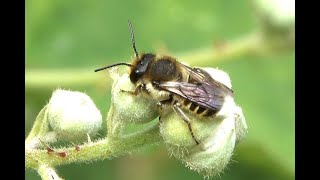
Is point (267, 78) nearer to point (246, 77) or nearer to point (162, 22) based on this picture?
point (246, 77)

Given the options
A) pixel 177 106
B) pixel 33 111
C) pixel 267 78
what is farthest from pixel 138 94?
pixel 267 78

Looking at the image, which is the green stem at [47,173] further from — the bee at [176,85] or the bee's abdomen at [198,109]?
the bee's abdomen at [198,109]

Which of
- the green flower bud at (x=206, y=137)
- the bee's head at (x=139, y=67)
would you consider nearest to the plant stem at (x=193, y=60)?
the bee's head at (x=139, y=67)

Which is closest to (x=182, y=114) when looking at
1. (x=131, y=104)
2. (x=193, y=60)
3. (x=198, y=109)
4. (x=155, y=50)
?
(x=198, y=109)

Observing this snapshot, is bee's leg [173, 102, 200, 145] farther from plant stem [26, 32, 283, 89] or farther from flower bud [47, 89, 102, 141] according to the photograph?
plant stem [26, 32, 283, 89]

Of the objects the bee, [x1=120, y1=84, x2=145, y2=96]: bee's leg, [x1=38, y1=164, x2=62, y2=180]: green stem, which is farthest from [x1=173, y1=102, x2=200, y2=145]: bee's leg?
[x1=38, y1=164, x2=62, y2=180]: green stem

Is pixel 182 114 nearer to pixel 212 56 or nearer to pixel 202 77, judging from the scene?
pixel 202 77
